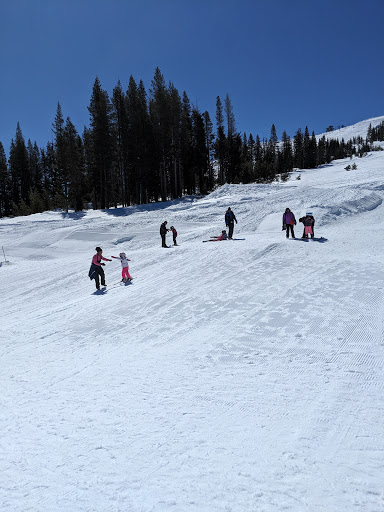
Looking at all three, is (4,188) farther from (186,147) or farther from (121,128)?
(186,147)

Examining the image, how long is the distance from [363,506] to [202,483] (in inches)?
55.3

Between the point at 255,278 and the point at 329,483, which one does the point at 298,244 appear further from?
the point at 329,483

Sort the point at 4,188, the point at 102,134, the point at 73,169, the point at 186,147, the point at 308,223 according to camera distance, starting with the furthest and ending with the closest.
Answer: the point at 4,188 → the point at 186,147 → the point at 73,169 → the point at 102,134 → the point at 308,223

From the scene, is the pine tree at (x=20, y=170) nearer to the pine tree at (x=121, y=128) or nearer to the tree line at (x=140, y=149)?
the tree line at (x=140, y=149)

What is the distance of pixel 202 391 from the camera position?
14.8ft

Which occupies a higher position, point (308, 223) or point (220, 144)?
point (220, 144)

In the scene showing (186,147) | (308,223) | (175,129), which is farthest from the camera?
(186,147)

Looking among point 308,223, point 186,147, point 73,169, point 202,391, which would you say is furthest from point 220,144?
point 202,391

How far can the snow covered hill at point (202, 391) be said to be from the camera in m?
2.91

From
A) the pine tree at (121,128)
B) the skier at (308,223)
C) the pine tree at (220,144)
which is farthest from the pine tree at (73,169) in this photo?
the skier at (308,223)

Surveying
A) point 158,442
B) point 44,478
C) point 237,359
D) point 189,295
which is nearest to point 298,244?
point 189,295

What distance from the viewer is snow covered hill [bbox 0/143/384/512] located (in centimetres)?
291

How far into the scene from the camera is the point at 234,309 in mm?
7660

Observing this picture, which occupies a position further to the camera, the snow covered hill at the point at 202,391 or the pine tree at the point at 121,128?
the pine tree at the point at 121,128
